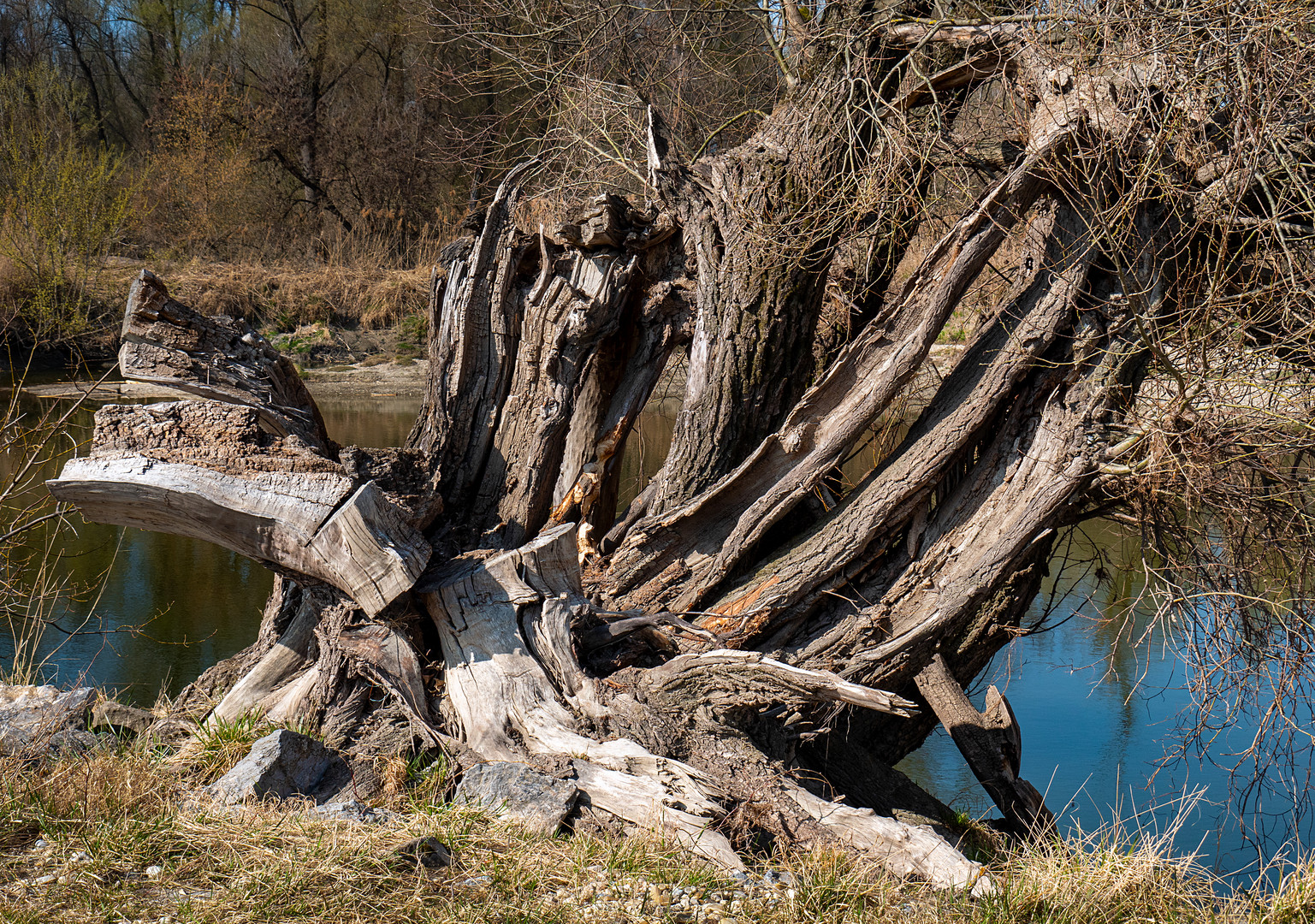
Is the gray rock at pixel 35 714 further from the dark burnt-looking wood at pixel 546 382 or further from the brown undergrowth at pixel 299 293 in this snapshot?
the brown undergrowth at pixel 299 293

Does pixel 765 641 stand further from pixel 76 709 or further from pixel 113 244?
pixel 113 244

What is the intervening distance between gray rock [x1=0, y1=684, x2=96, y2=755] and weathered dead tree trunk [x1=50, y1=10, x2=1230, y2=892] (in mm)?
635

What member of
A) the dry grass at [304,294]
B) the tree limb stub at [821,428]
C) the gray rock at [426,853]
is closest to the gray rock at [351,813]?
the gray rock at [426,853]

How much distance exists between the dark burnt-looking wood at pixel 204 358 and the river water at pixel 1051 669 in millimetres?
1899

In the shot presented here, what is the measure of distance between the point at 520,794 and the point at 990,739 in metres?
2.33

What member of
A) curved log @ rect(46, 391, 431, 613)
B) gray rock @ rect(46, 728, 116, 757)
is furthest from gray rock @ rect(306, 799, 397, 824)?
gray rock @ rect(46, 728, 116, 757)

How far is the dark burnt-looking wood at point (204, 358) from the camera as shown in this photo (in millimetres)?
4117

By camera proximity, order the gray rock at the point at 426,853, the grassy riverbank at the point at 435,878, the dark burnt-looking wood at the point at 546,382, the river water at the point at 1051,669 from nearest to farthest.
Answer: the grassy riverbank at the point at 435,878
the gray rock at the point at 426,853
the dark burnt-looking wood at the point at 546,382
the river water at the point at 1051,669

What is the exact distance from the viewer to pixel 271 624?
4.90 m

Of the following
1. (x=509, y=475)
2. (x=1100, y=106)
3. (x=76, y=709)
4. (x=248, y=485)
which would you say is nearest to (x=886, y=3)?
(x=1100, y=106)

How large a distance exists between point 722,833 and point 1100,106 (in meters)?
3.15

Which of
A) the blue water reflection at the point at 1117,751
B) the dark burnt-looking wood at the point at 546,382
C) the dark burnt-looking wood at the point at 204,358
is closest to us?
the dark burnt-looking wood at the point at 204,358

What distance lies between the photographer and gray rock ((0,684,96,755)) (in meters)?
3.62

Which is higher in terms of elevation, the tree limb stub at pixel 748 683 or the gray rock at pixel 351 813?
the tree limb stub at pixel 748 683
